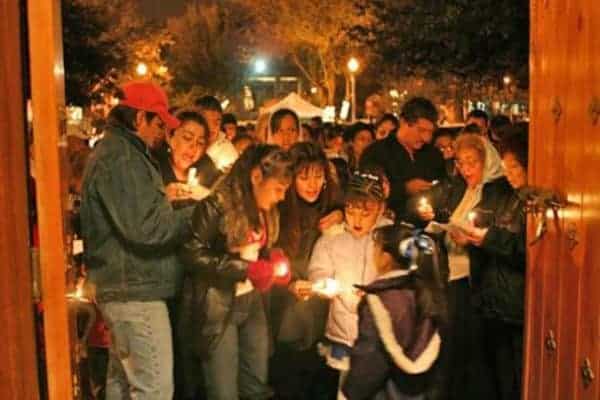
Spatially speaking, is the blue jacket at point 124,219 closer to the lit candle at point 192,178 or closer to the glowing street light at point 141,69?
the lit candle at point 192,178

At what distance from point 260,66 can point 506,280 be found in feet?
101

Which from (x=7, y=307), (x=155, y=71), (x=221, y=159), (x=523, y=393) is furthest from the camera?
(x=155, y=71)

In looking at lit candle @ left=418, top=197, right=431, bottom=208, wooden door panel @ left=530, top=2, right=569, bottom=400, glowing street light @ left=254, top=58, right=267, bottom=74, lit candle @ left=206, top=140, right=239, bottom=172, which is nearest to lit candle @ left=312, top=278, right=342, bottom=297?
lit candle @ left=418, top=197, right=431, bottom=208

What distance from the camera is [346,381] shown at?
5.10 metres

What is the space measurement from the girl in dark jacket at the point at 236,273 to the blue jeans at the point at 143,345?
16.8 inches

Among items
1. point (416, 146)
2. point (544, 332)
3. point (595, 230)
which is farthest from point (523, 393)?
point (416, 146)

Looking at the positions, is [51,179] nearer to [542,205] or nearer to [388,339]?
[542,205]

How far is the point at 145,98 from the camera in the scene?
16.6 ft

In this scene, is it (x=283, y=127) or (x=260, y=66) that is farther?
(x=260, y=66)

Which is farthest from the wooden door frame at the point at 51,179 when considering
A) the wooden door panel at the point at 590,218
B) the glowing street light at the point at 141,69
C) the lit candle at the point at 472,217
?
the glowing street light at the point at 141,69

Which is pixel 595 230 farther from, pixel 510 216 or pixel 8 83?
pixel 510 216

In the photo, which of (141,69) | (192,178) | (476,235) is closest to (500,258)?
(476,235)

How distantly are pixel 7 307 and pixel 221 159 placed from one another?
4.66 m

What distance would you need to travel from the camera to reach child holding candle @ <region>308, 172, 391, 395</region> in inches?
214
